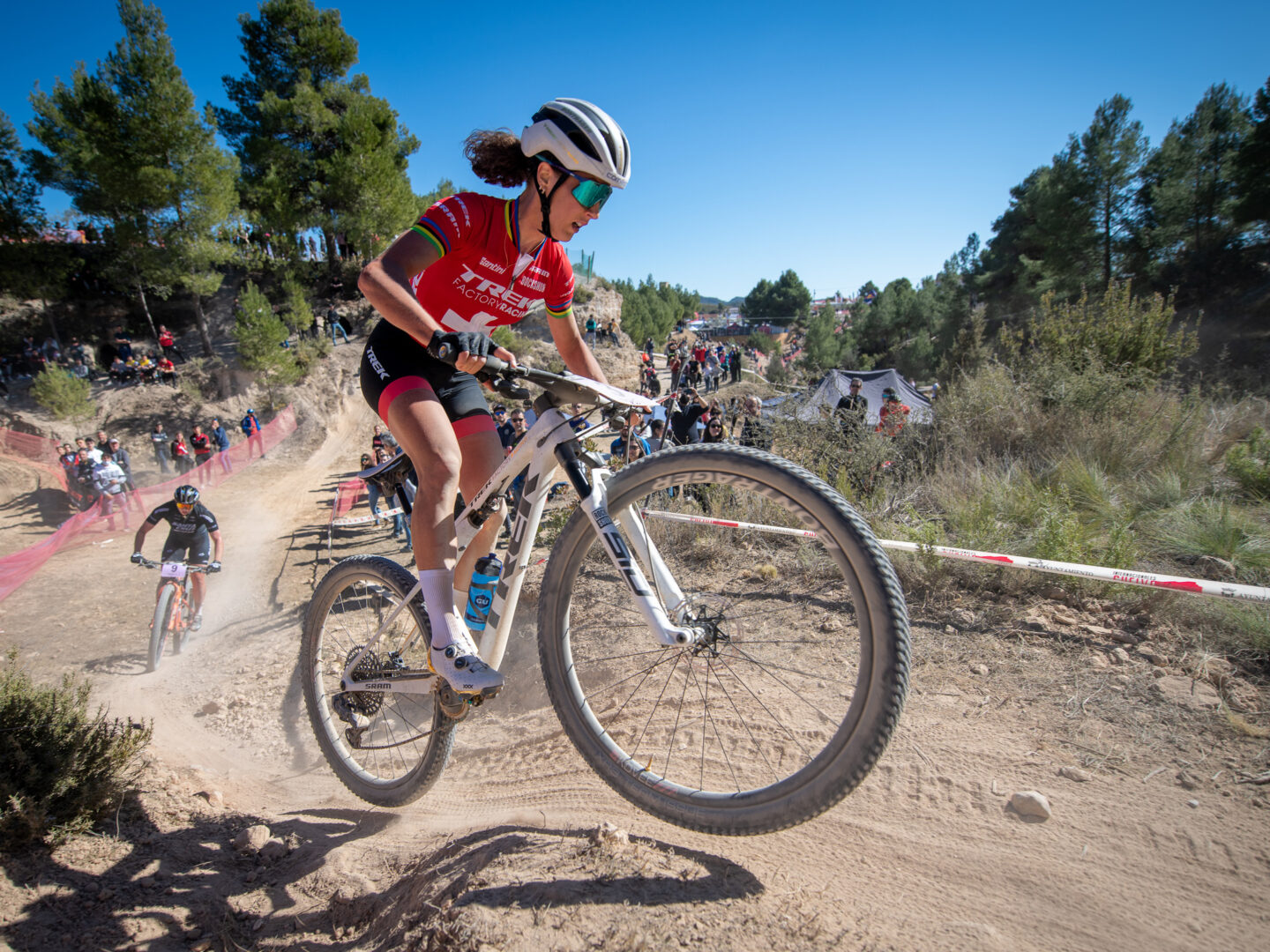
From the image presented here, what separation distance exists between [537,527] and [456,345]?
2.82 feet

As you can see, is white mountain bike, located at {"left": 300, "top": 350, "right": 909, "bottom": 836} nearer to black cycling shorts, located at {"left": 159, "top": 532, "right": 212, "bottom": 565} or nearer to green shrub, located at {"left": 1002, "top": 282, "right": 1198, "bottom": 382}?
black cycling shorts, located at {"left": 159, "top": 532, "right": 212, "bottom": 565}

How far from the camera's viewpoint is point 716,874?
7.25 feet

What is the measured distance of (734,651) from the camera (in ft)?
10.4

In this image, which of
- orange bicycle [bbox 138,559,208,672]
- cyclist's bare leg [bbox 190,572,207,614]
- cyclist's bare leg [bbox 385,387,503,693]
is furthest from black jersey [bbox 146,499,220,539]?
cyclist's bare leg [bbox 385,387,503,693]

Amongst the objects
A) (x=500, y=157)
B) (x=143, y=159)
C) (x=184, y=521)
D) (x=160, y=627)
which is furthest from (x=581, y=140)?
(x=143, y=159)

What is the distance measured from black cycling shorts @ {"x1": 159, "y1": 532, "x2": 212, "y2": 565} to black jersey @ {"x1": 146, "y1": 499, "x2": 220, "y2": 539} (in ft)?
0.15

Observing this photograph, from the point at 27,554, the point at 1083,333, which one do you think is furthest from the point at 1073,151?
the point at 27,554

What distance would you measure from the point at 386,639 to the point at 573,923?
2000 mm

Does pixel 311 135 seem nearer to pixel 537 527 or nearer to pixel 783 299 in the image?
pixel 537 527

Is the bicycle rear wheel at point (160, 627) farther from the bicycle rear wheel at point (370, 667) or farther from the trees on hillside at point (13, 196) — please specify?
the trees on hillside at point (13, 196)

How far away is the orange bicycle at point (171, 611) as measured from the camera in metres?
8.33

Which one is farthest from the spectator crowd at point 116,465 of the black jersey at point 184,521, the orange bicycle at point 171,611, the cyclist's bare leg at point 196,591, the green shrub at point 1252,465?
the green shrub at point 1252,465

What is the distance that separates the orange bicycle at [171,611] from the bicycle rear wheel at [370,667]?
6.45 m

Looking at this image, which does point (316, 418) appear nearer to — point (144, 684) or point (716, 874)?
point (144, 684)
